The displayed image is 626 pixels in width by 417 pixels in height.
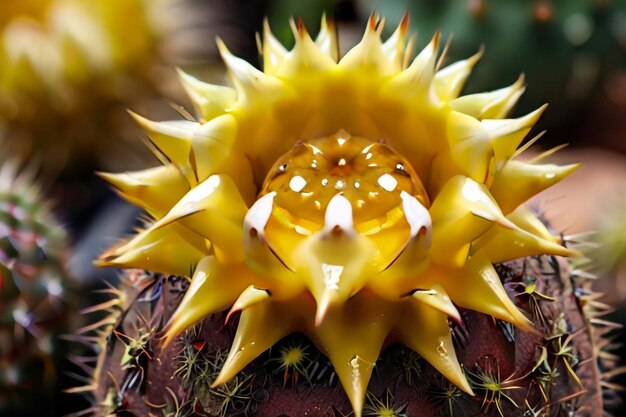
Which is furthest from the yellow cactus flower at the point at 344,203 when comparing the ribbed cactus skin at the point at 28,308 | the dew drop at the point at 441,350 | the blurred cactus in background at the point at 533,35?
the blurred cactus in background at the point at 533,35

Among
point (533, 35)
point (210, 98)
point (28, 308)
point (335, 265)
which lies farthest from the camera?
point (533, 35)

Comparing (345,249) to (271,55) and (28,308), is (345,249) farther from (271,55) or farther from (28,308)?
(28,308)

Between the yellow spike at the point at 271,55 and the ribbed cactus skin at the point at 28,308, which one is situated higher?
the yellow spike at the point at 271,55

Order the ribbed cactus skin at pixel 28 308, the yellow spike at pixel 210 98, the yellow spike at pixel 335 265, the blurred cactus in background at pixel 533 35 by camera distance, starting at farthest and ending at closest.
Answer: the blurred cactus in background at pixel 533 35, the ribbed cactus skin at pixel 28 308, the yellow spike at pixel 210 98, the yellow spike at pixel 335 265

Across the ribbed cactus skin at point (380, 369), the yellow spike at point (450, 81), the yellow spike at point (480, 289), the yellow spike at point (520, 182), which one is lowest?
the ribbed cactus skin at point (380, 369)

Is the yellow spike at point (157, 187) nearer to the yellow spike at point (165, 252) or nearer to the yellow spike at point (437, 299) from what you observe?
the yellow spike at point (165, 252)

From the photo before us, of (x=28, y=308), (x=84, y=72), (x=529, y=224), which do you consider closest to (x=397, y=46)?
(x=529, y=224)

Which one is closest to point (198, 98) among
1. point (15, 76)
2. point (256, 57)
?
point (15, 76)
